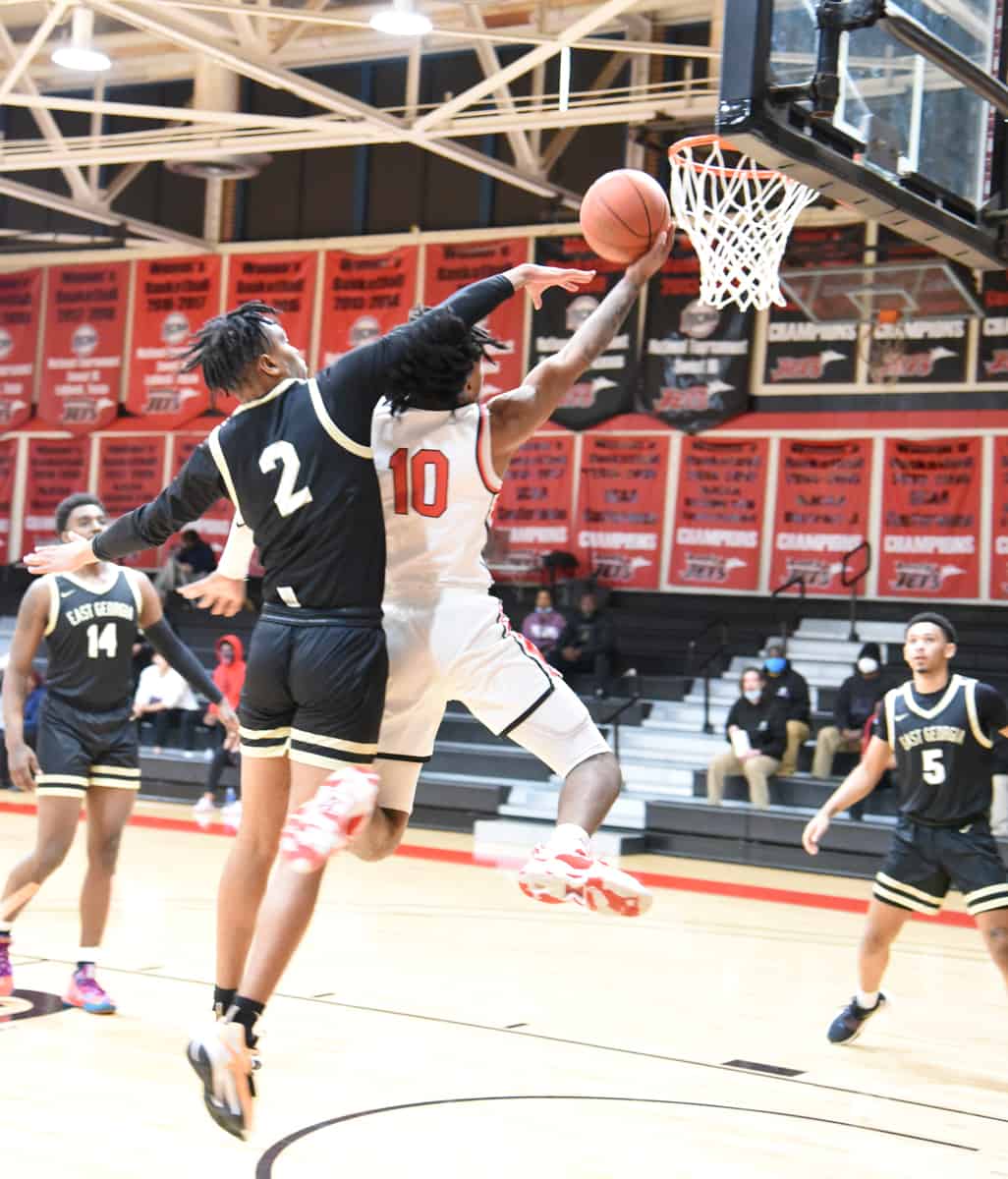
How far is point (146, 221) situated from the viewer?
20.6 m

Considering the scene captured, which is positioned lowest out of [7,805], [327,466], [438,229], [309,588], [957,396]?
[7,805]

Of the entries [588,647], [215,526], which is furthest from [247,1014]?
[215,526]

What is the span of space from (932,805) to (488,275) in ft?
43.6

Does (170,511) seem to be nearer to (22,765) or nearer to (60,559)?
(60,559)

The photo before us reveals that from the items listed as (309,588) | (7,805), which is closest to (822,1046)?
(309,588)

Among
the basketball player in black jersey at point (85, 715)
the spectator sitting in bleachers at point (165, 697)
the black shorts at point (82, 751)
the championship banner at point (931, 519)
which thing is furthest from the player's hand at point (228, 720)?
the championship banner at point (931, 519)

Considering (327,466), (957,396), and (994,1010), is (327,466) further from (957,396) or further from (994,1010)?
(957,396)

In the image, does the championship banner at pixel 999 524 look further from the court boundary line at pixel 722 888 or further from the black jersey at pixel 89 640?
the black jersey at pixel 89 640

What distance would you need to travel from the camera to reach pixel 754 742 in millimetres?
13242

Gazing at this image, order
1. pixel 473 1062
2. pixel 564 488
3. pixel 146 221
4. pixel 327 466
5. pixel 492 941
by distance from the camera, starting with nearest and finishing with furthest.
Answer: pixel 327 466 < pixel 473 1062 < pixel 492 941 < pixel 564 488 < pixel 146 221

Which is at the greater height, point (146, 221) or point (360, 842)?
point (146, 221)

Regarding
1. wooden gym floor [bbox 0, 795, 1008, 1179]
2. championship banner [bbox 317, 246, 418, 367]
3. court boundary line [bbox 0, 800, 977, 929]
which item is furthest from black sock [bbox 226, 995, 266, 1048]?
championship banner [bbox 317, 246, 418, 367]

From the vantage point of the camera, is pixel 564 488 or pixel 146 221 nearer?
pixel 564 488

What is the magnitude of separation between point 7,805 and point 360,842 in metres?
11.3
